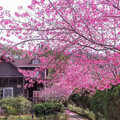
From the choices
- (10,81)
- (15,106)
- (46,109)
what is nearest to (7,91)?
(10,81)

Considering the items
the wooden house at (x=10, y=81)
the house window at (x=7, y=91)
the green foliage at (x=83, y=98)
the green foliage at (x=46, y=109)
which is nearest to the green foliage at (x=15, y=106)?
the green foliage at (x=46, y=109)

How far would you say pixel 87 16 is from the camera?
19.5ft

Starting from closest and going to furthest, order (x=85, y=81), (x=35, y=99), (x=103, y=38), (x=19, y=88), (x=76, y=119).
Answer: (x=103, y=38), (x=85, y=81), (x=76, y=119), (x=35, y=99), (x=19, y=88)

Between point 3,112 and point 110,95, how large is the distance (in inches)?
381

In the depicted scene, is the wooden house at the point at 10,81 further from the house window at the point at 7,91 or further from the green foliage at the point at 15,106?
the green foliage at the point at 15,106

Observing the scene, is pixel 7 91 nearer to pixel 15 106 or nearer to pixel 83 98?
pixel 15 106

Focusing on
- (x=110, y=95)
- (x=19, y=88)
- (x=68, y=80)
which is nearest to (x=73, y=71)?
(x=68, y=80)

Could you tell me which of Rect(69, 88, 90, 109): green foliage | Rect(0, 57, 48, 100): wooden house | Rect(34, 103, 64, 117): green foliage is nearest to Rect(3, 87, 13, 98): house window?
Rect(0, 57, 48, 100): wooden house

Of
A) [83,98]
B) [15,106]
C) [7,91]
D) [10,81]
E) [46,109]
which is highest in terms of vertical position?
[10,81]

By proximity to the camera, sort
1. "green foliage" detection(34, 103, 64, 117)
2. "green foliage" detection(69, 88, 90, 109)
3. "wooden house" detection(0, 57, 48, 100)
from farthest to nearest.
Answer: "wooden house" detection(0, 57, 48, 100), "green foliage" detection(34, 103, 64, 117), "green foliage" detection(69, 88, 90, 109)

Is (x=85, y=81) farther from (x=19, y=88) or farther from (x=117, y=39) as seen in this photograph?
(x=19, y=88)

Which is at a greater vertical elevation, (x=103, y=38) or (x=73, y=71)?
(x=103, y=38)

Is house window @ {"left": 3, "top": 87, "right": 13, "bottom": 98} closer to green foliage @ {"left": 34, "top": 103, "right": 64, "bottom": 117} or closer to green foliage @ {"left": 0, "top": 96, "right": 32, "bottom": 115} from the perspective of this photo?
green foliage @ {"left": 0, "top": 96, "right": 32, "bottom": 115}

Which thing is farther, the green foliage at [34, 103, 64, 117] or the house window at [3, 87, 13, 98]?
the house window at [3, 87, 13, 98]
